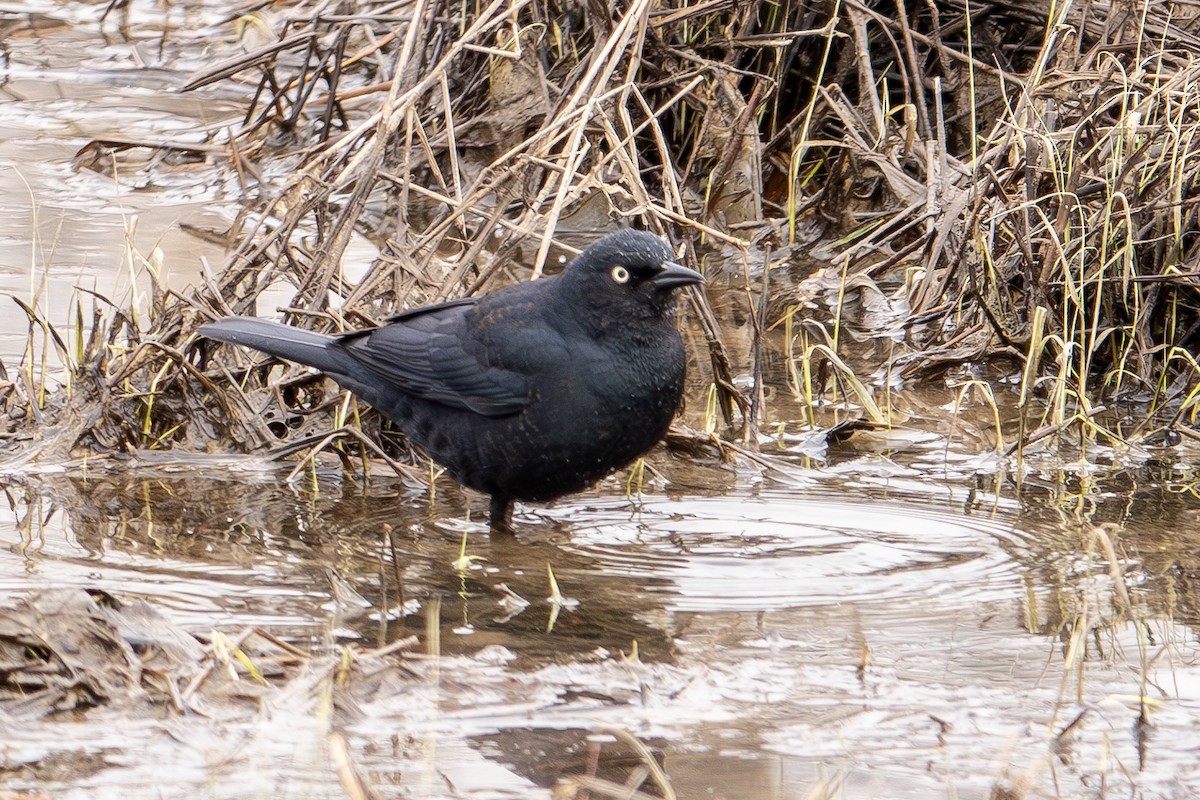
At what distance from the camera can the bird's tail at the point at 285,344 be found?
4551mm

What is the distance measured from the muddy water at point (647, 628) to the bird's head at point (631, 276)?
0.68 meters

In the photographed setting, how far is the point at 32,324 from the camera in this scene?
4875 millimetres

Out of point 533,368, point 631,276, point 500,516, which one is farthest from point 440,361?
point 631,276

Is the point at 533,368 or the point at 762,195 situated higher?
the point at 762,195

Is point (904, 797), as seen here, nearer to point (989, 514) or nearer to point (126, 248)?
point (989, 514)

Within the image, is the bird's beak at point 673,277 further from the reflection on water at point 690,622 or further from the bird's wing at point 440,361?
the reflection on water at point 690,622

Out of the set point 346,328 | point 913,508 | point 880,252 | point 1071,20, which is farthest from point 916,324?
point 346,328

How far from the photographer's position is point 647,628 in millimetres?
3650

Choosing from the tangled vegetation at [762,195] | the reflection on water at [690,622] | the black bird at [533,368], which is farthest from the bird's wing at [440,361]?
the reflection on water at [690,622]

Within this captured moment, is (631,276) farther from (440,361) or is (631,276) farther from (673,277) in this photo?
(440,361)

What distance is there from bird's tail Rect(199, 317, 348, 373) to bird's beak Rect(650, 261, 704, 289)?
1077mm

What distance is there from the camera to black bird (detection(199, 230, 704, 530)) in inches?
160

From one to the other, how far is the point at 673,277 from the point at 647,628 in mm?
1031

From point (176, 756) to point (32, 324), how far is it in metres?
2.49
